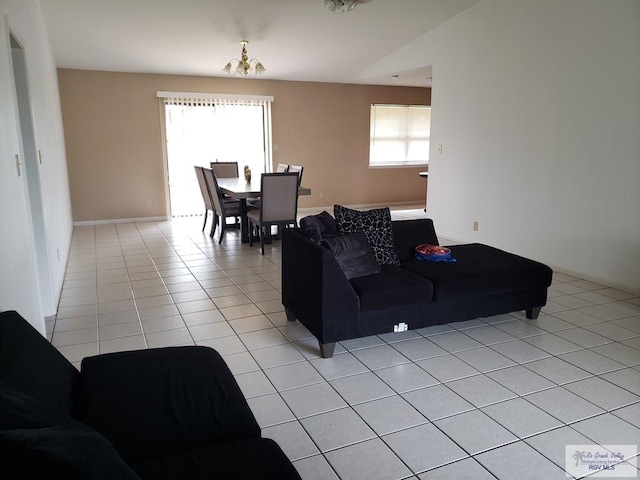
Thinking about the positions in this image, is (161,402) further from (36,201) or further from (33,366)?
(36,201)

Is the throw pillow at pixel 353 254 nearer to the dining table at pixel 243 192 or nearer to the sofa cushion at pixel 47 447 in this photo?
the sofa cushion at pixel 47 447

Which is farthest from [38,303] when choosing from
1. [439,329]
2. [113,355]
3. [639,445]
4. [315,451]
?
[639,445]

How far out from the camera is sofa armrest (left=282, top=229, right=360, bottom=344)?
277 cm

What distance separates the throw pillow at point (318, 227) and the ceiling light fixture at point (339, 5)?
9.13 ft

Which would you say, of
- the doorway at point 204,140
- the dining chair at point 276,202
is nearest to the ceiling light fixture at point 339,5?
the dining chair at point 276,202

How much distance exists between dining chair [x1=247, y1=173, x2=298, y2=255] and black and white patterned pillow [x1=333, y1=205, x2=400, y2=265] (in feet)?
7.01

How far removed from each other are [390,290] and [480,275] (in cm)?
69

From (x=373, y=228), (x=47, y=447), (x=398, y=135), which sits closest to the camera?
(x=47, y=447)

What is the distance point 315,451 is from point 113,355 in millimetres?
935

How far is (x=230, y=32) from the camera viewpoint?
5.87 meters

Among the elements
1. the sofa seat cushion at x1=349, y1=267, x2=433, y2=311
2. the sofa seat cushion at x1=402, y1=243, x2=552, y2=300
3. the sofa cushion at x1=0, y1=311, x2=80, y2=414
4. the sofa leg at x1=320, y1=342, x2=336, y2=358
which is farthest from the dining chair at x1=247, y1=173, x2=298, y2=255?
the sofa cushion at x1=0, y1=311, x2=80, y2=414

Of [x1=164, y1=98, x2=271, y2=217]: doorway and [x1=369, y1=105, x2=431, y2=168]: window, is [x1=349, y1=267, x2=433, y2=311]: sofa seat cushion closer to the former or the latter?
[x1=164, y1=98, x2=271, y2=217]: doorway

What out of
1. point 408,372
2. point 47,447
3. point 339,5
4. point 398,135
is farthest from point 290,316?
point 398,135

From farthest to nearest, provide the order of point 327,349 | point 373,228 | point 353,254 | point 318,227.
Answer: point 373,228
point 318,227
point 353,254
point 327,349
